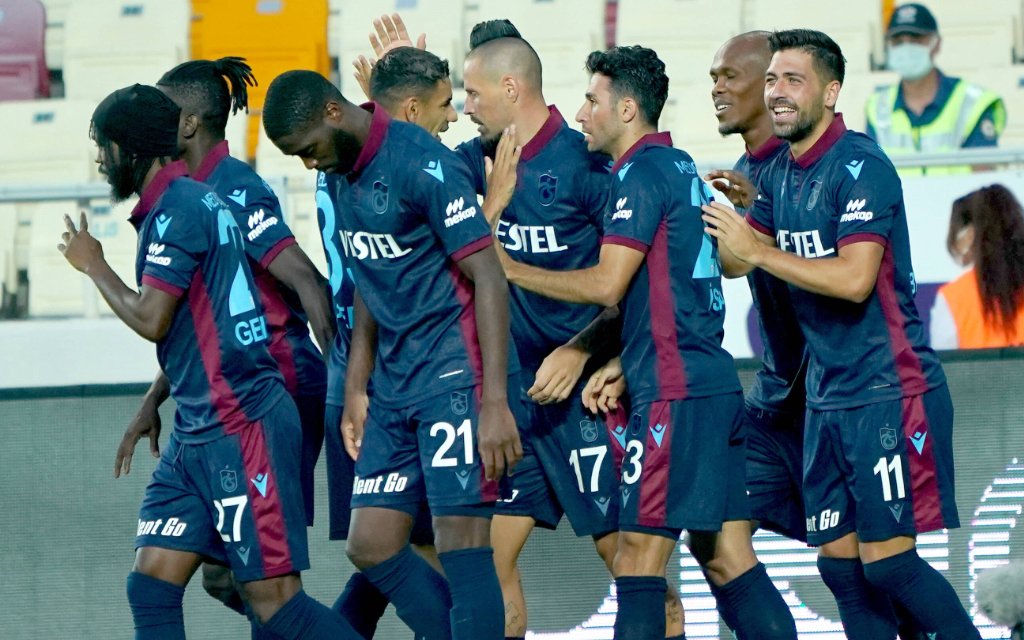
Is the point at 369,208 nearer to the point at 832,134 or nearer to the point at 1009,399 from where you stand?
the point at 832,134

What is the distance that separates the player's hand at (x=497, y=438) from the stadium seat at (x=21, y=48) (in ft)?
20.7

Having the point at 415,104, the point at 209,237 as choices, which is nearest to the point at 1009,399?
the point at 415,104

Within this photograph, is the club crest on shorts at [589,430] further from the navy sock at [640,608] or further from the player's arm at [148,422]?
the player's arm at [148,422]

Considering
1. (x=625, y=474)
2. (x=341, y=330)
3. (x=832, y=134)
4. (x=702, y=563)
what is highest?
(x=832, y=134)

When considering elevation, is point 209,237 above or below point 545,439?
above

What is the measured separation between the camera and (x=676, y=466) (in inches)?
163

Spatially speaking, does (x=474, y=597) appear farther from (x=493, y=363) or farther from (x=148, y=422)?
(x=148, y=422)

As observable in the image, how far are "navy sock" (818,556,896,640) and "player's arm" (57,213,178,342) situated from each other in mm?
2137

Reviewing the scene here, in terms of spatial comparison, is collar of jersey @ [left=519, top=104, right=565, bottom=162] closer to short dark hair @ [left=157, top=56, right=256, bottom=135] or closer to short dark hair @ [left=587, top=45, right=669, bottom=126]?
short dark hair @ [left=587, top=45, right=669, bottom=126]

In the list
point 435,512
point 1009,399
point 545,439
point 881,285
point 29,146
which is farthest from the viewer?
point 29,146

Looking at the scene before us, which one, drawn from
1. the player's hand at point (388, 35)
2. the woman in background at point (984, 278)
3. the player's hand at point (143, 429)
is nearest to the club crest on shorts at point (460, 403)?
the player's hand at point (143, 429)

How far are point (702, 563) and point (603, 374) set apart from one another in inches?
25.5

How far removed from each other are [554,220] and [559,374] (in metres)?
0.50

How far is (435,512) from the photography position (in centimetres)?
407
